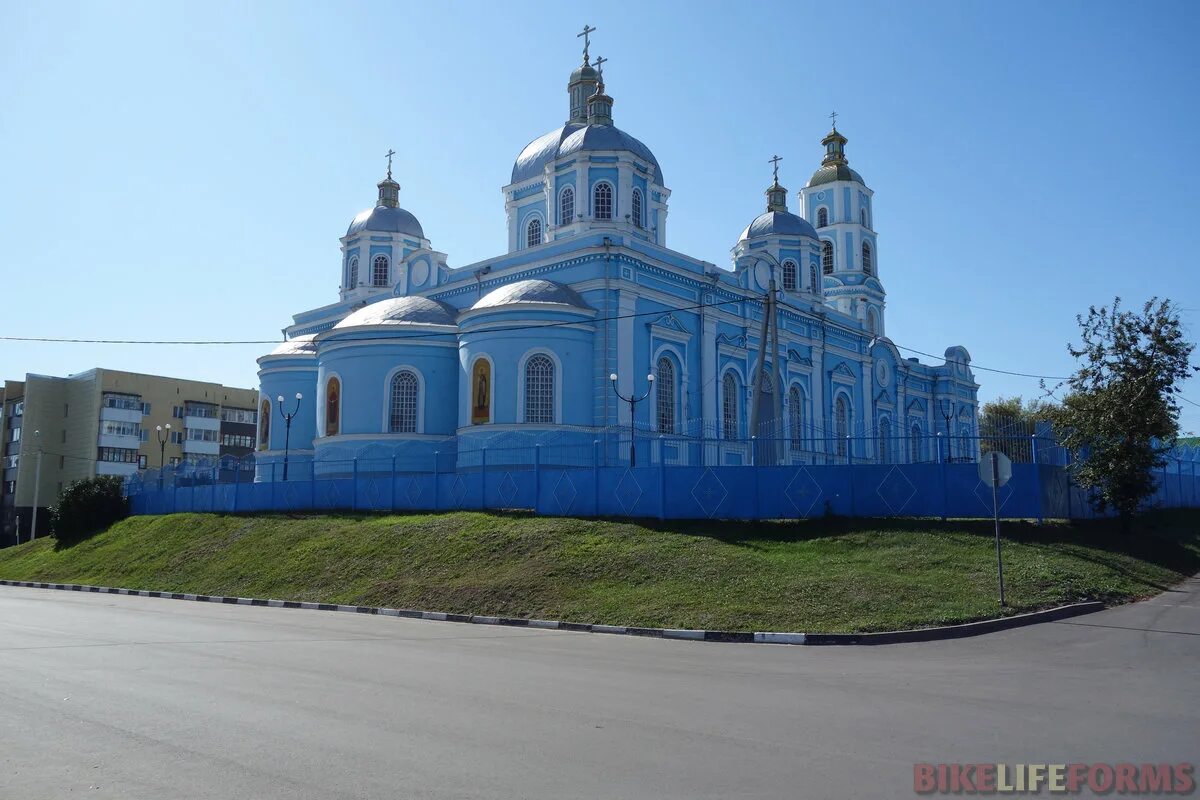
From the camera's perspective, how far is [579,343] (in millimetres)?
29547

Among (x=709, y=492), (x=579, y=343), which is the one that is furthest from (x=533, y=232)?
(x=709, y=492)

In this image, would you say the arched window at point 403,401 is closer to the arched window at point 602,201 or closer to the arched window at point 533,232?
the arched window at point 533,232

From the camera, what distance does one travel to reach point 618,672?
10117 mm

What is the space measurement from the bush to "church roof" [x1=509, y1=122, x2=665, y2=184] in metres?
18.7

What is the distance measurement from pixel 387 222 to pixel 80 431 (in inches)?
1056

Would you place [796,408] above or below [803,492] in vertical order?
above

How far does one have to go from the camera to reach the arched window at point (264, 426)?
3794cm

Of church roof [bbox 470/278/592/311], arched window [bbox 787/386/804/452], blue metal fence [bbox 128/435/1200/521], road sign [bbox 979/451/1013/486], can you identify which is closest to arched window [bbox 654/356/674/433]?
blue metal fence [bbox 128/435/1200/521]

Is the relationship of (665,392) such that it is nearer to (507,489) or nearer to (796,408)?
(796,408)

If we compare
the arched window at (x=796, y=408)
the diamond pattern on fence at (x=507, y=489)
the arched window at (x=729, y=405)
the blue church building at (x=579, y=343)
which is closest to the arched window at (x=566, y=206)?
the blue church building at (x=579, y=343)

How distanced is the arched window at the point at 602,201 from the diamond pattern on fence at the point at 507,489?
12.3 metres

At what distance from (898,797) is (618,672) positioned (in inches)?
195

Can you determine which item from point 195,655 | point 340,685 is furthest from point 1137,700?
point 195,655

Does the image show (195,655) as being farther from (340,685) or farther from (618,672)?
(618,672)
